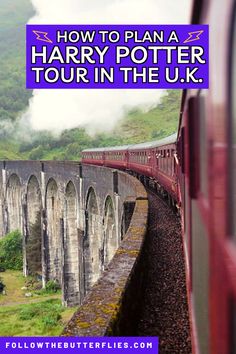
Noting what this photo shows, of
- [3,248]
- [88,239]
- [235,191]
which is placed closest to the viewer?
[235,191]

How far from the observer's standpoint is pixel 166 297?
15.9 ft

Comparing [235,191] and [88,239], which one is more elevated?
[235,191]

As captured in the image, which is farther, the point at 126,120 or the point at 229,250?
the point at 126,120

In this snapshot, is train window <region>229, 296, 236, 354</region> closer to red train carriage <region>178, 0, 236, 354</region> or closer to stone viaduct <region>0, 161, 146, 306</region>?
red train carriage <region>178, 0, 236, 354</region>

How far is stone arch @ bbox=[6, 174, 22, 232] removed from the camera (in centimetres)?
3603

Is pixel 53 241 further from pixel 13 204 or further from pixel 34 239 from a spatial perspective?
pixel 13 204

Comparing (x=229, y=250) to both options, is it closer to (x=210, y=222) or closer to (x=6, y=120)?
(x=210, y=222)

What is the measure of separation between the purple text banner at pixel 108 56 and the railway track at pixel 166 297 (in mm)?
2434

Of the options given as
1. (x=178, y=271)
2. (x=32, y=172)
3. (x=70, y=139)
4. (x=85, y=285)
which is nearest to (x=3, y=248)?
(x=32, y=172)

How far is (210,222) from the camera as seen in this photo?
1472 mm

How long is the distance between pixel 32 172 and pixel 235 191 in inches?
1177

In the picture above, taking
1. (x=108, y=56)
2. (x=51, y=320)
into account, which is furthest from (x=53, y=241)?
(x=108, y=56)

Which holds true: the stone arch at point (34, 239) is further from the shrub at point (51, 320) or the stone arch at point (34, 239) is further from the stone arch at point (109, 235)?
the stone arch at point (109, 235)

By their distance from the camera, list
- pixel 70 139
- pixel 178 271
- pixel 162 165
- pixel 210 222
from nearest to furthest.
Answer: pixel 210 222, pixel 178 271, pixel 162 165, pixel 70 139
